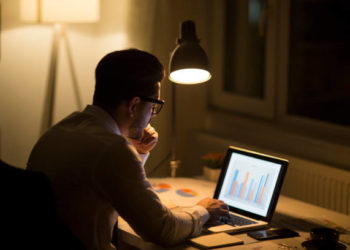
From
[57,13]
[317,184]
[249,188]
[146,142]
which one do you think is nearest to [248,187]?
[249,188]

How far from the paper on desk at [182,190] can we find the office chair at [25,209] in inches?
30.9

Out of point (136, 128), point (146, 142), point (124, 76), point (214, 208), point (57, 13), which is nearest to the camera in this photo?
point (124, 76)

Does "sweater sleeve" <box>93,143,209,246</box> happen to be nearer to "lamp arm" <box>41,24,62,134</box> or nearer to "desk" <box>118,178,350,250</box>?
"desk" <box>118,178,350,250</box>

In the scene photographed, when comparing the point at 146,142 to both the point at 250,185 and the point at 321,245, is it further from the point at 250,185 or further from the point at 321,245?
the point at 321,245

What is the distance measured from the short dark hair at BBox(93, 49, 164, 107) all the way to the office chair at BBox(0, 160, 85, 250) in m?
0.42

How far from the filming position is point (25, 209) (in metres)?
1.62

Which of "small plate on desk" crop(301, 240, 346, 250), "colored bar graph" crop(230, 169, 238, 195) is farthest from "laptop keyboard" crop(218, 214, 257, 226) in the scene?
"small plate on desk" crop(301, 240, 346, 250)

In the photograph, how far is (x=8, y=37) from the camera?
3.33 metres

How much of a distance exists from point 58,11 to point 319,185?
1552 millimetres

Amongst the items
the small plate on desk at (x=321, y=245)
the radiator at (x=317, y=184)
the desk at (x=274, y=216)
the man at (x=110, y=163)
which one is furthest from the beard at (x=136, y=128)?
the radiator at (x=317, y=184)

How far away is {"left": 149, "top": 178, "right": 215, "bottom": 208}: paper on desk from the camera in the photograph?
252cm

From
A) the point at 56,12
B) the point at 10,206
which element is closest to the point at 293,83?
the point at 56,12

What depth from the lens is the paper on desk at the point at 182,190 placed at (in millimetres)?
2523

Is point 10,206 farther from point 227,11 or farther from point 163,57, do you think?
point 227,11
